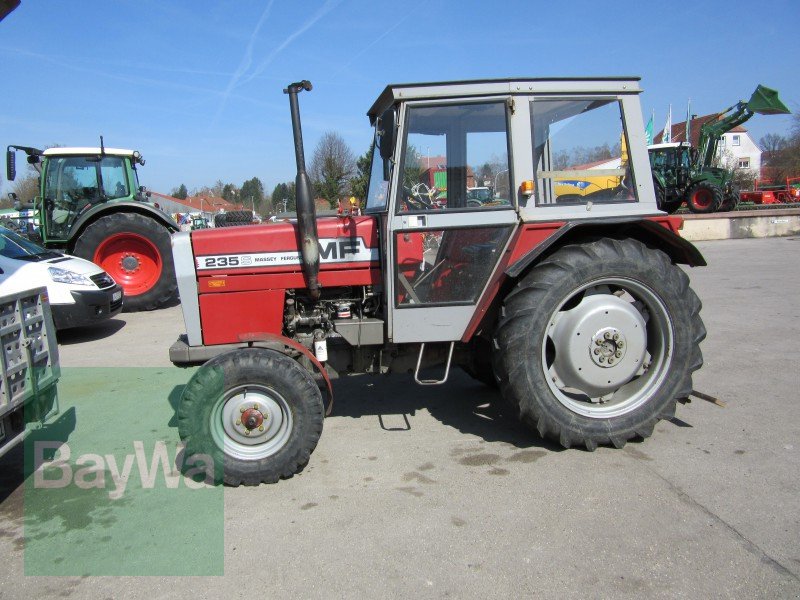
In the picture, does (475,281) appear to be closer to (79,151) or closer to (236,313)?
(236,313)

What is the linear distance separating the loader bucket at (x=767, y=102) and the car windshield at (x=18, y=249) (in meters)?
20.9

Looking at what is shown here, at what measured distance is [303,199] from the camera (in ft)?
11.2

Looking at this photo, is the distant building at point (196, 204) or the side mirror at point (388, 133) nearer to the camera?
the side mirror at point (388, 133)

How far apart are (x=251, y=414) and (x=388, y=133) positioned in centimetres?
192

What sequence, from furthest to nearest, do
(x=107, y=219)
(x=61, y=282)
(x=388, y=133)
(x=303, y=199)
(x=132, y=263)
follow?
1. (x=132, y=263)
2. (x=107, y=219)
3. (x=61, y=282)
4. (x=388, y=133)
5. (x=303, y=199)

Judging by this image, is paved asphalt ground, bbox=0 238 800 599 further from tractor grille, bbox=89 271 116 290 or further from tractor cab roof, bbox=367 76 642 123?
tractor grille, bbox=89 271 116 290

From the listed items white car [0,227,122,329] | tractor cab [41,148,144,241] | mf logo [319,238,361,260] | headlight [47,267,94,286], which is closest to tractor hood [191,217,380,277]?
mf logo [319,238,361,260]

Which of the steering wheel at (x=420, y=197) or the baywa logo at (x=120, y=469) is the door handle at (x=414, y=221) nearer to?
the steering wheel at (x=420, y=197)

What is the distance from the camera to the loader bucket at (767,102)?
735 inches

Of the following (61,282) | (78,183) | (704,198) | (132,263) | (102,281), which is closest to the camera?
(61,282)

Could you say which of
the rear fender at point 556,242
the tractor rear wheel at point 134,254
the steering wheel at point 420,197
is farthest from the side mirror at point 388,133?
the tractor rear wheel at point 134,254

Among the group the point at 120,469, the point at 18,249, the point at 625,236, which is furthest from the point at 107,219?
the point at 625,236

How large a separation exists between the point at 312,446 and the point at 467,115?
235cm

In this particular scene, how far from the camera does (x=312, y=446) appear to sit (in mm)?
3473
